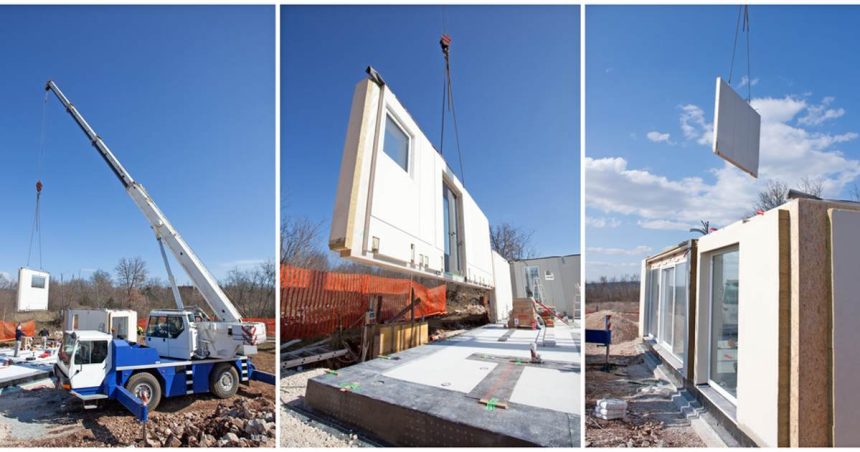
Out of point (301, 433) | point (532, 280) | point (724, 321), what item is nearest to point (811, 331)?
point (724, 321)

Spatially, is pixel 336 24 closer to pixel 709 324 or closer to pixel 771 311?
pixel 771 311

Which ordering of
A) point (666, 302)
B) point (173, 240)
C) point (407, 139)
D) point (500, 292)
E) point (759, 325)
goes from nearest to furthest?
1. point (759, 325)
2. point (407, 139)
3. point (666, 302)
4. point (173, 240)
5. point (500, 292)

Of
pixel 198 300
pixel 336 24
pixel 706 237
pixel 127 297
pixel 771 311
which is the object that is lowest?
pixel 127 297

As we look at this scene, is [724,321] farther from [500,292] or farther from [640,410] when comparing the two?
[500,292]

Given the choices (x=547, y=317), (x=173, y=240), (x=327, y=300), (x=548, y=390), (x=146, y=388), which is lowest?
(x=146, y=388)

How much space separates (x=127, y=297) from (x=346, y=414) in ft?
87.6

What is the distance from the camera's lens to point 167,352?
9211 mm

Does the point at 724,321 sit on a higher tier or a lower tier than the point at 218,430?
higher

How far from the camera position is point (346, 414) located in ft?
17.8

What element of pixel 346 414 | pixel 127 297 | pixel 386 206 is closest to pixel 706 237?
pixel 386 206

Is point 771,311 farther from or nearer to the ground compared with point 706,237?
nearer to the ground

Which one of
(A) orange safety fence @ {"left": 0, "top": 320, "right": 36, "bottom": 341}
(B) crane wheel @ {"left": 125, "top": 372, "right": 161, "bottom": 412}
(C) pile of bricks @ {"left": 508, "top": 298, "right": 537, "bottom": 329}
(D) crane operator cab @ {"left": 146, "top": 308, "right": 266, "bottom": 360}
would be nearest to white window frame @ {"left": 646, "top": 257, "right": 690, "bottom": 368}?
(C) pile of bricks @ {"left": 508, "top": 298, "right": 537, "bottom": 329}

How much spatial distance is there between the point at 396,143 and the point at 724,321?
509 cm

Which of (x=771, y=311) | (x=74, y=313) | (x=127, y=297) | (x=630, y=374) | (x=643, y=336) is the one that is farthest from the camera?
(x=127, y=297)
